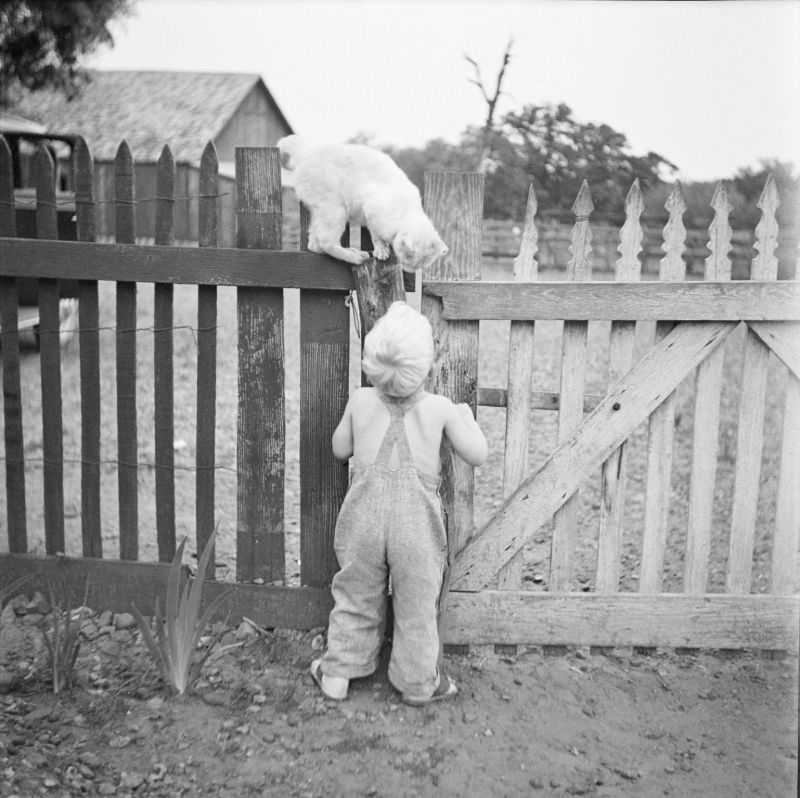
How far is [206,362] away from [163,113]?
1.52m

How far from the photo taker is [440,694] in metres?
2.49

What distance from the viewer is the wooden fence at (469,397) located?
8.56 feet

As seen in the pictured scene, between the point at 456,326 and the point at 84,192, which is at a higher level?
the point at 84,192

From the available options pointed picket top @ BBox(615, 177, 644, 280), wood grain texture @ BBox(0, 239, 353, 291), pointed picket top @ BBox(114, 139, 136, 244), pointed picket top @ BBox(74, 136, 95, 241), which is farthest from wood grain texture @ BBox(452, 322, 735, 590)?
pointed picket top @ BBox(74, 136, 95, 241)

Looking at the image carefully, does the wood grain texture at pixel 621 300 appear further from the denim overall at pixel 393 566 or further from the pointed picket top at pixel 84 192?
the pointed picket top at pixel 84 192

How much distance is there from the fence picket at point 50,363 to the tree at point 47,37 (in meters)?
0.32

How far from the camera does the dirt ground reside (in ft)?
6.91

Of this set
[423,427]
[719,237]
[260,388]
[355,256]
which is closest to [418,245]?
[355,256]

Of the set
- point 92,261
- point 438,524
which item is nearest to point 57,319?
point 92,261

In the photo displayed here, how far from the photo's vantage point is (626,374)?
2707 millimetres

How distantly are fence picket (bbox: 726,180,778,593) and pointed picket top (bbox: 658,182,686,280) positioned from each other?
0.82 feet

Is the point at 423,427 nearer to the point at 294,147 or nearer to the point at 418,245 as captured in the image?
the point at 418,245

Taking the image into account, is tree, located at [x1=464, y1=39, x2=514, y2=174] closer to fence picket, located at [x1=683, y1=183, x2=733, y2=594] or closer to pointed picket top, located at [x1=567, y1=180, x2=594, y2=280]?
pointed picket top, located at [x1=567, y1=180, x2=594, y2=280]

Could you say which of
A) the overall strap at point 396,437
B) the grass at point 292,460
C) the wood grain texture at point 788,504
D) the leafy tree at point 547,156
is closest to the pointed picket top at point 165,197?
the grass at point 292,460
